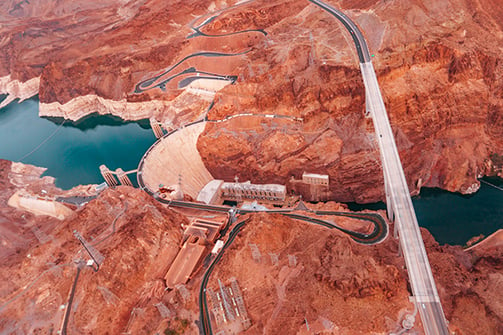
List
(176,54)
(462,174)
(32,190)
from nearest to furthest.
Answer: (462,174)
(32,190)
(176,54)

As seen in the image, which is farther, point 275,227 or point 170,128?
point 170,128

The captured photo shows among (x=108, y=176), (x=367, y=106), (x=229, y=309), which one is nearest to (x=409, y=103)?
(x=367, y=106)

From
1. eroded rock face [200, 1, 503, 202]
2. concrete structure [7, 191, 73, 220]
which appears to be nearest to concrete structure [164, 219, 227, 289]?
eroded rock face [200, 1, 503, 202]

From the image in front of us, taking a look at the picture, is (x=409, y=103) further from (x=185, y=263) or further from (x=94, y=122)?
(x=94, y=122)

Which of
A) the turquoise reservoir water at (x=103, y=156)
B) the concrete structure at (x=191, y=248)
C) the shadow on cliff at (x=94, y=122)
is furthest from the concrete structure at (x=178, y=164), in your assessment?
the shadow on cliff at (x=94, y=122)

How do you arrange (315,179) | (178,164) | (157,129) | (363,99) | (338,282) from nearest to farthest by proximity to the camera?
(338,282) → (363,99) → (315,179) → (178,164) → (157,129)

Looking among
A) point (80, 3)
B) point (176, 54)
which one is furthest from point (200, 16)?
point (80, 3)

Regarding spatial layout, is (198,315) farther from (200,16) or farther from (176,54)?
(200,16)

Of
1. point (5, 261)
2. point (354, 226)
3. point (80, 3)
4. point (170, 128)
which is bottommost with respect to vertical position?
point (354, 226)
